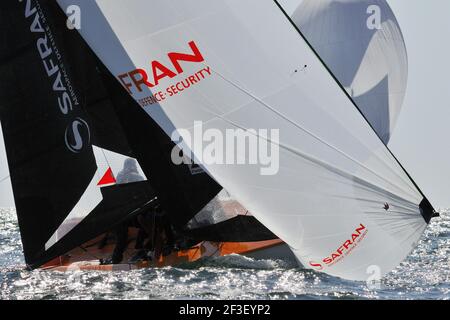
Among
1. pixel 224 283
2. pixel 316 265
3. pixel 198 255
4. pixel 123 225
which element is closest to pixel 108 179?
pixel 123 225

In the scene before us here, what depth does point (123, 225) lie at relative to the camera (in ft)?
29.2

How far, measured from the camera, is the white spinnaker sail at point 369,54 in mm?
11688

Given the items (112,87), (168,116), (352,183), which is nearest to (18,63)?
(112,87)

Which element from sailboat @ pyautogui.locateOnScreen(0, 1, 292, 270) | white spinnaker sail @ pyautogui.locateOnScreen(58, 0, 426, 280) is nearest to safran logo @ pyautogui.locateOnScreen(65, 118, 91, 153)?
sailboat @ pyautogui.locateOnScreen(0, 1, 292, 270)

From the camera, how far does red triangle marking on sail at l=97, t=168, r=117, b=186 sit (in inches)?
345

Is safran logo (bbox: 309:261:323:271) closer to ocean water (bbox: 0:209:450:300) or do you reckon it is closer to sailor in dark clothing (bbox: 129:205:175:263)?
ocean water (bbox: 0:209:450:300)

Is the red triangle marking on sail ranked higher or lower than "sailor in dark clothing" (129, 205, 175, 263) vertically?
higher

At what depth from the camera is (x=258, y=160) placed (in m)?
7.39

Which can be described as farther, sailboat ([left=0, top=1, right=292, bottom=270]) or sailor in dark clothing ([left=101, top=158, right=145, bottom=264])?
sailor in dark clothing ([left=101, top=158, right=145, bottom=264])

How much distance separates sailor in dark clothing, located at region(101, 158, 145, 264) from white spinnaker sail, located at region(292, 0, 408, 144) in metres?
3.86

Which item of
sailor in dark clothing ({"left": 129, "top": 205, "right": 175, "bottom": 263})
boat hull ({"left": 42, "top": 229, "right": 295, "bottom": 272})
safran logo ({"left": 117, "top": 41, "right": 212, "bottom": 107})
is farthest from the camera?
sailor in dark clothing ({"left": 129, "top": 205, "right": 175, "bottom": 263})

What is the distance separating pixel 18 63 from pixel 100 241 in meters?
2.19

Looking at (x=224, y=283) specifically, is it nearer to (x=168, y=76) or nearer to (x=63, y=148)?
(x=168, y=76)
